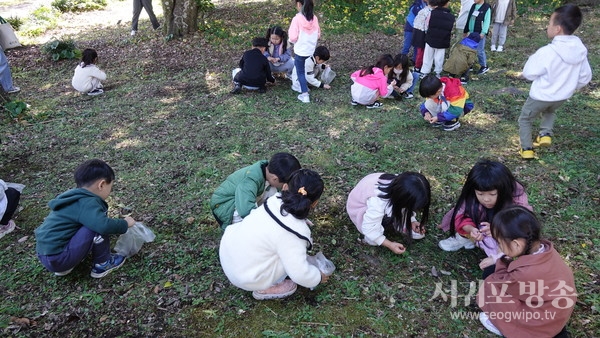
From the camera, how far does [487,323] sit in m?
2.76

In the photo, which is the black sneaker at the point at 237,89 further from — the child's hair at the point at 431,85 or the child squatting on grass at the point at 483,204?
the child squatting on grass at the point at 483,204

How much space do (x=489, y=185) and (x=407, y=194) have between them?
65cm

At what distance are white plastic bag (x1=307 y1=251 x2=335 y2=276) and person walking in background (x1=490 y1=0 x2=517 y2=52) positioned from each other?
747cm

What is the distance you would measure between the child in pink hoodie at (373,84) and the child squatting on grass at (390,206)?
3058 millimetres

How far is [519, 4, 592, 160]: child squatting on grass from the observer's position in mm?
4148

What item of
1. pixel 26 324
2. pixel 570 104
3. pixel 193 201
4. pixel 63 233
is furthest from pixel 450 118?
pixel 26 324

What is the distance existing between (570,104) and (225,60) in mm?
6439

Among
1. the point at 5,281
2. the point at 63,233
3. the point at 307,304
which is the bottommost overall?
the point at 5,281

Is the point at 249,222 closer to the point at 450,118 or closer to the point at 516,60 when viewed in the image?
the point at 450,118

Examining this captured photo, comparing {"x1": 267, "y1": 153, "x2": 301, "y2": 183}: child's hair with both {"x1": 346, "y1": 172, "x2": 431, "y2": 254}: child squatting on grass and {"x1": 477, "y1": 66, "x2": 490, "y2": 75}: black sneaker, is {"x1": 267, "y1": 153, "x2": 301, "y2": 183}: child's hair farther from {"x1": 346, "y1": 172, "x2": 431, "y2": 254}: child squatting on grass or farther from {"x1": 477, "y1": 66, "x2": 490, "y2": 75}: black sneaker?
{"x1": 477, "y1": 66, "x2": 490, "y2": 75}: black sneaker

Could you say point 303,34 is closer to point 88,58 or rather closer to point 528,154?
point 528,154

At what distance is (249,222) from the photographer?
273 centimetres

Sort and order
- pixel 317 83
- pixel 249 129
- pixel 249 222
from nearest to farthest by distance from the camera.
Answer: pixel 249 222 → pixel 249 129 → pixel 317 83

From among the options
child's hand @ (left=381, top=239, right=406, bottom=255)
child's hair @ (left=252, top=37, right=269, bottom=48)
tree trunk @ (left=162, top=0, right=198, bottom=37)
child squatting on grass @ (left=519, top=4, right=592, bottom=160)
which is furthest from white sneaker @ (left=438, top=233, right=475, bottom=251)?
tree trunk @ (left=162, top=0, right=198, bottom=37)
